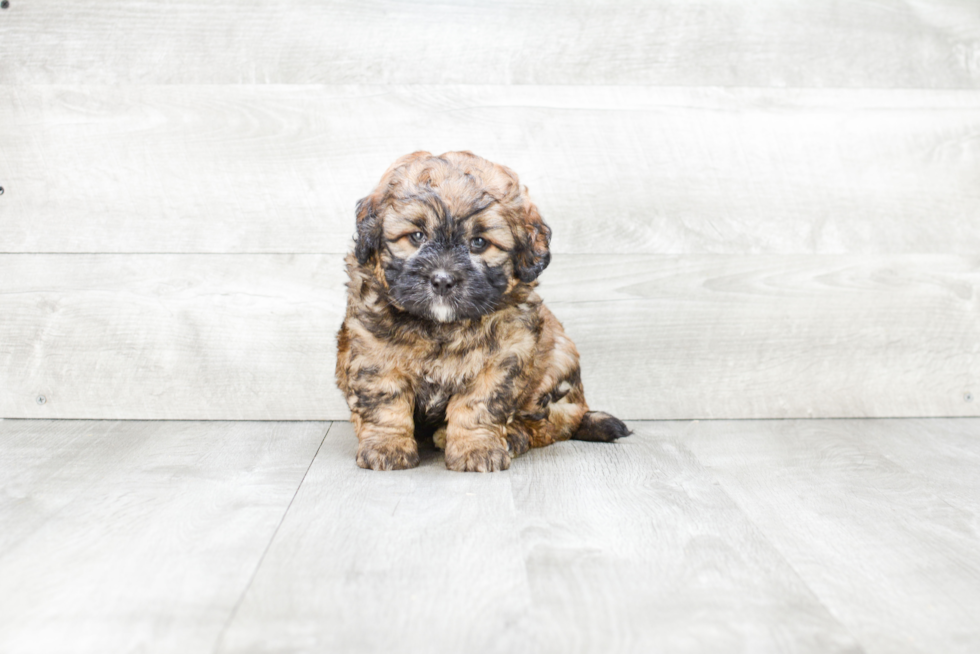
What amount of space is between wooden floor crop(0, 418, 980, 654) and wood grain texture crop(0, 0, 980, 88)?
4.12 ft

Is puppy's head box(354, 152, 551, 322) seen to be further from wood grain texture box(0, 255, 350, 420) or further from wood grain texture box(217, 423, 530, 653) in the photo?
wood grain texture box(0, 255, 350, 420)

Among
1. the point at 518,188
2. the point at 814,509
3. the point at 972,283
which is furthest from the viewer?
the point at 972,283

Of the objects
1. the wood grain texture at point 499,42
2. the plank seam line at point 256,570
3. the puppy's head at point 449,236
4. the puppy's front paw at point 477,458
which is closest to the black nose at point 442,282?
the puppy's head at point 449,236

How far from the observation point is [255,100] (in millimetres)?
2883

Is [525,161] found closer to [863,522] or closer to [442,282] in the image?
[442,282]

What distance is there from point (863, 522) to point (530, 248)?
1.02 m

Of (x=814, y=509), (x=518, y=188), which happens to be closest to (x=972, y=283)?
(x=814, y=509)

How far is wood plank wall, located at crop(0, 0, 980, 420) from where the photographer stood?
9.41ft

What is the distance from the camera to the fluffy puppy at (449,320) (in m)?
2.10

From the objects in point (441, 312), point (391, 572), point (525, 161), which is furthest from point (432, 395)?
point (525, 161)

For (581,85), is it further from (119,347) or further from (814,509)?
(119,347)

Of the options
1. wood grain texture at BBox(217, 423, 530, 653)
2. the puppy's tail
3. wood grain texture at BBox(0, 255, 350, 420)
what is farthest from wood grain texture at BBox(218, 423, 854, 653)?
wood grain texture at BBox(0, 255, 350, 420)

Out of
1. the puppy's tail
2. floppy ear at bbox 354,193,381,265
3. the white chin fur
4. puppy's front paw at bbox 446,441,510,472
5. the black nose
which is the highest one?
floppy ear at bbox 354,193,381,265

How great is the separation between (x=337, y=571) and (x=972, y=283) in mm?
2590
